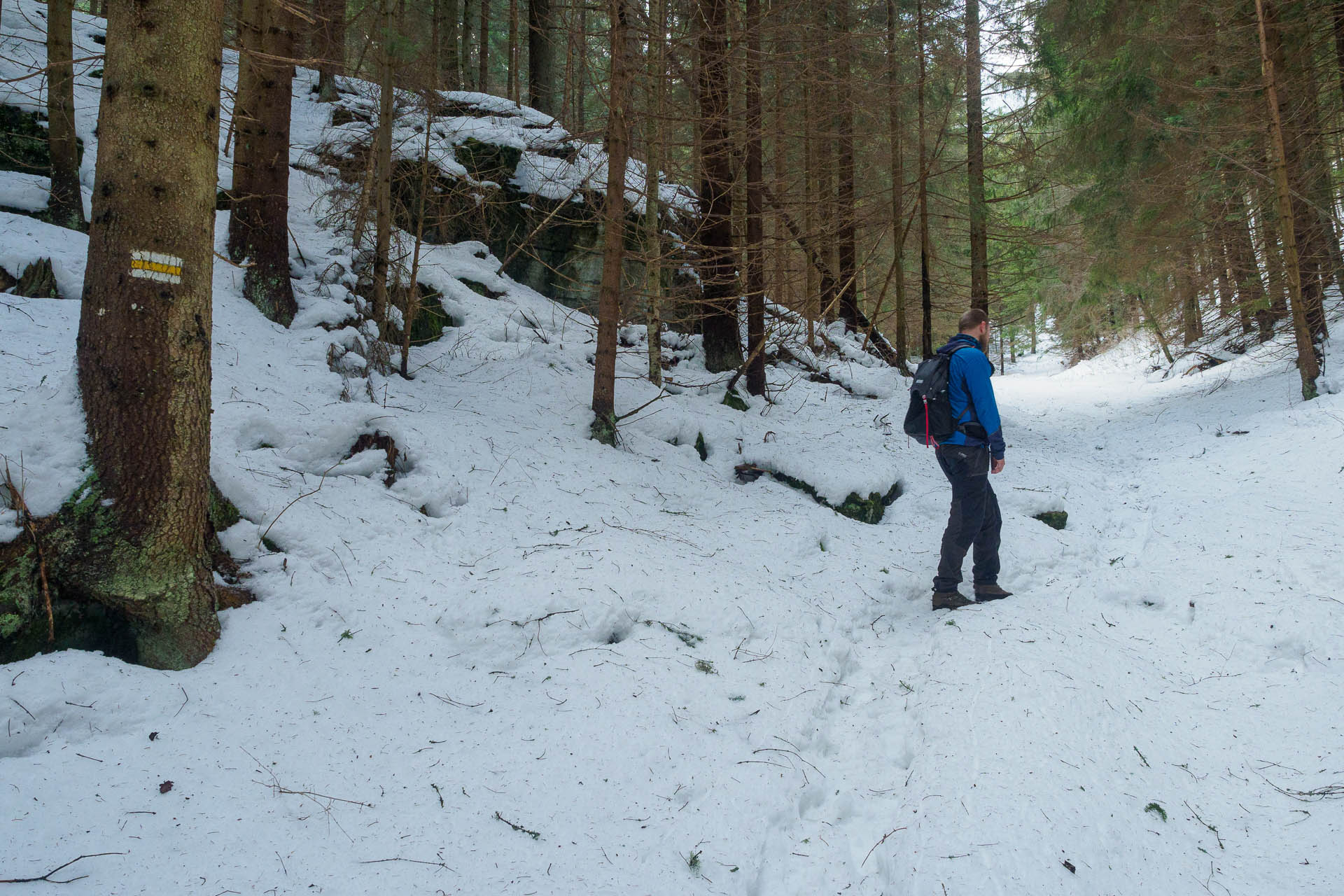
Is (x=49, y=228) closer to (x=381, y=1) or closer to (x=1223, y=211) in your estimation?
(x=381, y=1)

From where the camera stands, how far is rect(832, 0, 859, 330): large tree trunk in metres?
8.14

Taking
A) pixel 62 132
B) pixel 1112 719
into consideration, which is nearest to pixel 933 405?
pixel 1112 719

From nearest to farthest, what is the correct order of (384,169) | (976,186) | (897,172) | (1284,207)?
(384,169) < (1284,207) < (976,186) < (897,172)

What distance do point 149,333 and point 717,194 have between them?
756 centimetres

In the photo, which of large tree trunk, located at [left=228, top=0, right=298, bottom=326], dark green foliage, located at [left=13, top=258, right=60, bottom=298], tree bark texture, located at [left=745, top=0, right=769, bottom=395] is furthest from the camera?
tree bark texture, located at [left=745, top=0, right=769, bottom=395]

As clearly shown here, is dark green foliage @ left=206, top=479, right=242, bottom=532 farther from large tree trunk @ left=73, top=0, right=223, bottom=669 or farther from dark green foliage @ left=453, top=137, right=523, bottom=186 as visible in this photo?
dark green foliage @ left=453, top=137, right=523, bottom=186

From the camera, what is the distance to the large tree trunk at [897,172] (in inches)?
402

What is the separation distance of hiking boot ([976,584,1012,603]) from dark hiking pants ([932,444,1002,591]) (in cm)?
3

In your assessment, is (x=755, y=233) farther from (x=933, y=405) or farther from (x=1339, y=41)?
(x=1339, y=41)

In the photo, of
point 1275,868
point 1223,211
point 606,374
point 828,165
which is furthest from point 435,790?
point 1223,211

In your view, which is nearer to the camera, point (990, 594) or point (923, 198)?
point (990, 594)

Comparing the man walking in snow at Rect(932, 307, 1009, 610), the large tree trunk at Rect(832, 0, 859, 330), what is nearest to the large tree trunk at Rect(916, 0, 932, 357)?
the large tree trunk at Rect(832, 0, 859, 330)

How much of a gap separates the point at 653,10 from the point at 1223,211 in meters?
9.68

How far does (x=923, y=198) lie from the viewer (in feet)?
36.5
